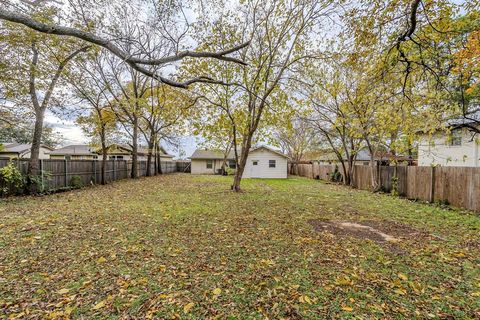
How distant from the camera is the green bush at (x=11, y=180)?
28.8 ft

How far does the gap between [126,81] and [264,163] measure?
15.0 m

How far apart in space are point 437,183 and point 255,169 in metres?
16.9

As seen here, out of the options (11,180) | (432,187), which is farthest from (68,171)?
(432,187)

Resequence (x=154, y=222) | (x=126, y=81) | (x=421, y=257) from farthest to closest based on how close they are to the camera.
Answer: (x=126, y=81)
(x=154, y=222)
(x=421, y=257)

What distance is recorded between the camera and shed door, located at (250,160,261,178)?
2495 cm

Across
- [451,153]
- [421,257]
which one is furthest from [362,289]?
[451,153]

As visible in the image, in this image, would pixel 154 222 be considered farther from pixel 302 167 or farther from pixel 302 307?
pixel 302 167

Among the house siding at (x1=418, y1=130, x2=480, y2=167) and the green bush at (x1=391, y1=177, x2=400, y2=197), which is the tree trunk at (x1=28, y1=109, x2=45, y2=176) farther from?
the house siding at (x1=418, y1=130, x2=480, y2=167)

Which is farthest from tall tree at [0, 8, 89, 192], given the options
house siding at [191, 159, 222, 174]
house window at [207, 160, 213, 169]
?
house window at [207, 160, 213, 169]

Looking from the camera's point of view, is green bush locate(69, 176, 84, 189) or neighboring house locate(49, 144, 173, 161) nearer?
green bush locate(69, 176, 84, 189)

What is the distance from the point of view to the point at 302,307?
101 inches

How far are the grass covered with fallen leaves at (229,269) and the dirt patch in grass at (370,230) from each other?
75 millimetres

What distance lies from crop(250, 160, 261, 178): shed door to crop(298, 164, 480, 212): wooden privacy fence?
12299 millimetres

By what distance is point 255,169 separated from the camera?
25.0 m
